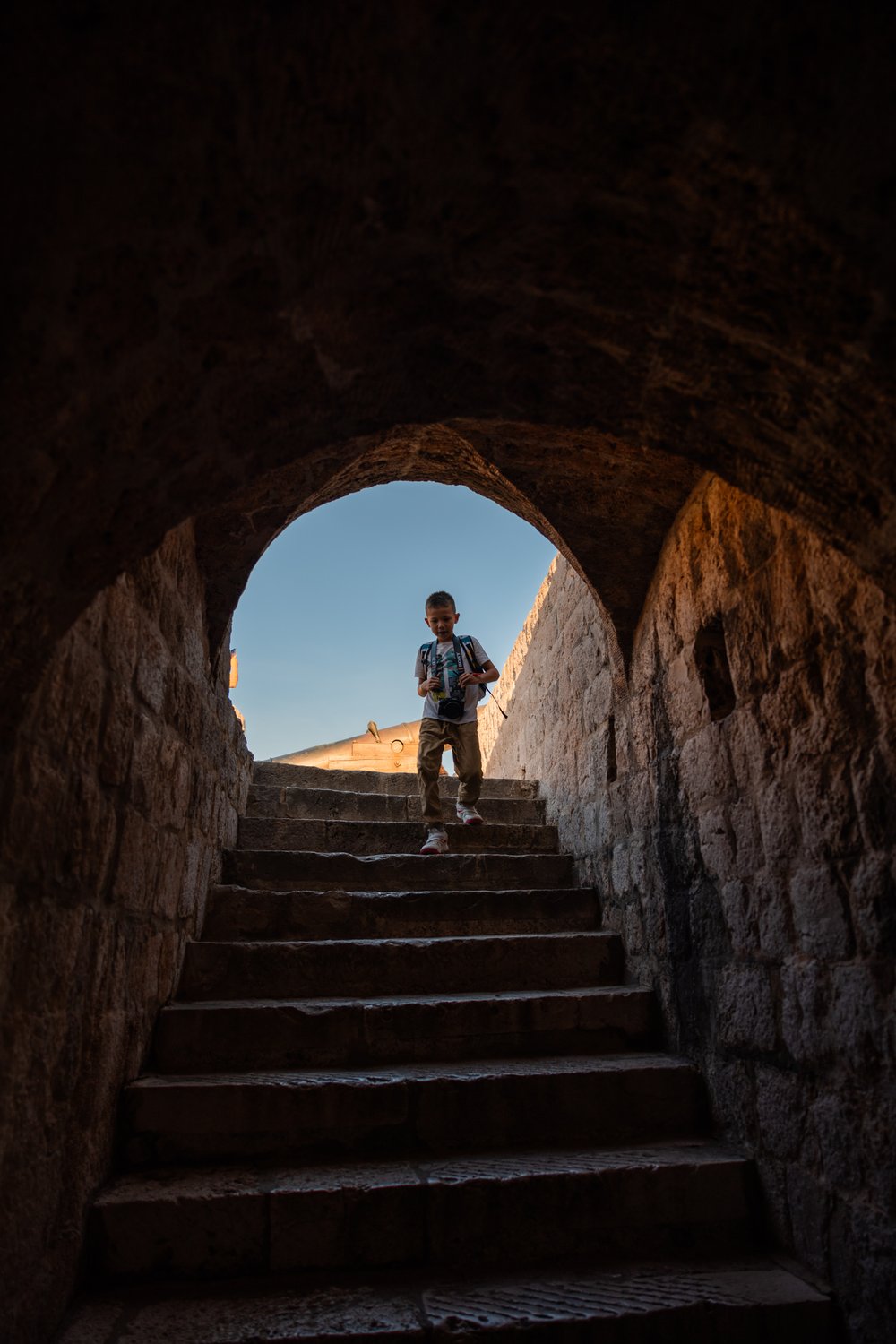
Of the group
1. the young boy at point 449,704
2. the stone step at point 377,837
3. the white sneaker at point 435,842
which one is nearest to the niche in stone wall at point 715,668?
the white sneaker at point 435,842

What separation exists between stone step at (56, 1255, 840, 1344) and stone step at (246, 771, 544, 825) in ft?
8.48

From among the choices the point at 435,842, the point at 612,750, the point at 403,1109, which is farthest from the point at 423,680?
the point at 403,1109

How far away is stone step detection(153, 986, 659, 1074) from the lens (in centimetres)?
240

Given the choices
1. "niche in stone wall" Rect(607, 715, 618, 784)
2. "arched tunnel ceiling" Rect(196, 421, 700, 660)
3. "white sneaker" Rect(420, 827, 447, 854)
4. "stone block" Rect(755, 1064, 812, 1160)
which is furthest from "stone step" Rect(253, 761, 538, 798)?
"stone block" Rect(755, 1064, 812, 1160)

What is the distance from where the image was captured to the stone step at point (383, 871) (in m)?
3.43

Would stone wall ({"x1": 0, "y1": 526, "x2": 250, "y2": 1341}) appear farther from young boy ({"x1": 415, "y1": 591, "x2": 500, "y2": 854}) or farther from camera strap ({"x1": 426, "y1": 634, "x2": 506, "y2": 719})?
camera strap ({"x1": 426, "y1": 634, "x2": 506, "y2": 719})

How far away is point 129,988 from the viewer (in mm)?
2084

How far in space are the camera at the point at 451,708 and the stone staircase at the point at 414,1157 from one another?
136cm

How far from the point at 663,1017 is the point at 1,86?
9.45 feet

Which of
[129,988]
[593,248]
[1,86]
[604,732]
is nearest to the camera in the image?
[1,86]

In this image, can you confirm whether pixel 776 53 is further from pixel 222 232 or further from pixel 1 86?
pixel 1 86

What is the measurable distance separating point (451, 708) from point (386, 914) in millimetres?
1462

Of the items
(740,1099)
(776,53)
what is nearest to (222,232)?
(776,53)

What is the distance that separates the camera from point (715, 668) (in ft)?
8.01
